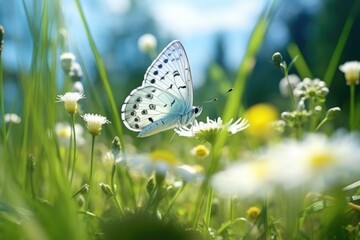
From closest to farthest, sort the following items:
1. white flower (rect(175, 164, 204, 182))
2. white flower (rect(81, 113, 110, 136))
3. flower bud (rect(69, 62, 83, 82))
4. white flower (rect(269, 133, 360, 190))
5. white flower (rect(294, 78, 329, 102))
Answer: white flower (rect(269, 133, 360, 190)) → white flower (rect(175, 164, 204, 182)) → white flower (rect(81, 113, 110, 136)) → white flower (rect(294, 78, 329, 102)) → flower bud (rect(69, 62, 83, 82))

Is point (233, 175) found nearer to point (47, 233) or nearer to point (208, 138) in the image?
point (47, 233)

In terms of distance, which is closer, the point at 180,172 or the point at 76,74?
the point at 180,172

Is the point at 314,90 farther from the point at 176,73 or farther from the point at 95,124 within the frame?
the point at 95,124

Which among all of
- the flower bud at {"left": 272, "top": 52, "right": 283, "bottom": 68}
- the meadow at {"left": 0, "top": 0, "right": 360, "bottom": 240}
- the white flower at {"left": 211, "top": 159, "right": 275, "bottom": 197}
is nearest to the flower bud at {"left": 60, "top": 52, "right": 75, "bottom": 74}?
the meadow at {"left": 0, "top": 0, "right": 360, "bottom": 240}

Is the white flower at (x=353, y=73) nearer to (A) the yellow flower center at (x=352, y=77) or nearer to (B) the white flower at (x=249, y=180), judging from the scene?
(A) the yellow flower center at (x=352, y=77)

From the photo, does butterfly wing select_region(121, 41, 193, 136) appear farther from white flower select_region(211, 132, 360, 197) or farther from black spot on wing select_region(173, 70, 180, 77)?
white flower select_region(211, 132, 360, 197)

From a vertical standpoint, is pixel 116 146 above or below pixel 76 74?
below

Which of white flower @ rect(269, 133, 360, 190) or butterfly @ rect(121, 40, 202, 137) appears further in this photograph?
butterfly @ rect(121, 40, 202, 137)

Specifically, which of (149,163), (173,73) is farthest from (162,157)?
(173,73)

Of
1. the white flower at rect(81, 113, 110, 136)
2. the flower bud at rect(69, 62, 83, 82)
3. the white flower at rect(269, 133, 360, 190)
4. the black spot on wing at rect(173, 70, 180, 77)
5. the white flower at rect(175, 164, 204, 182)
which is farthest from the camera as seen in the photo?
the flower bud at rect(69, 62, 83, 82)
